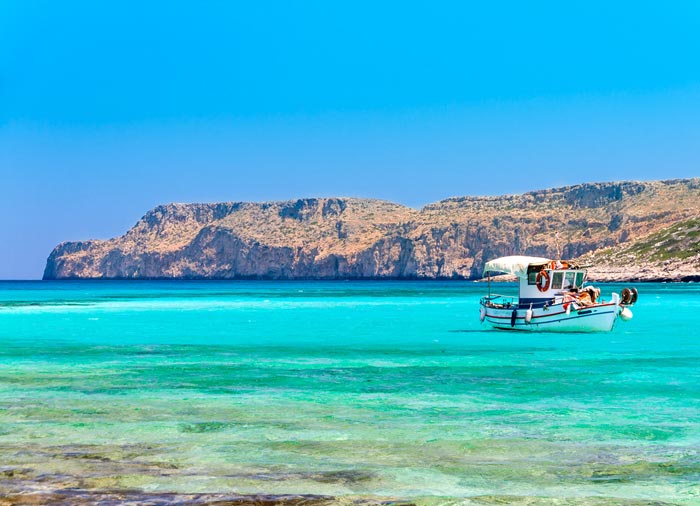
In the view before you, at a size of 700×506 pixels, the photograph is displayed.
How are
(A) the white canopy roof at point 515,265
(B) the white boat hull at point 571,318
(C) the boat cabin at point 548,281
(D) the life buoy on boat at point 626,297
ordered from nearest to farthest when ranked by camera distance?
(B) the white boat hull at point 571,318, (C) the boat cabin at point 548,281, (A) the white canopy roof at point 515,265, (D) the life buoy on boat at point 626,297

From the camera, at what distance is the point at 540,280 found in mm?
52656

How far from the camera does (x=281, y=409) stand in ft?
72.2

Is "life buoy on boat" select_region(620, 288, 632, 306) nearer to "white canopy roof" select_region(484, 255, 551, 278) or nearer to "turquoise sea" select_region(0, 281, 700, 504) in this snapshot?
"white canopy roof" select_region(484, 255, 551, 278)

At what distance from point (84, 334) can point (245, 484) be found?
41.9 meters

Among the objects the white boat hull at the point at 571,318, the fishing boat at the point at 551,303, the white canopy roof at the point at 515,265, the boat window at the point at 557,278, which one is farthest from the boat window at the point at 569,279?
the white boat hull at the point at 571,318

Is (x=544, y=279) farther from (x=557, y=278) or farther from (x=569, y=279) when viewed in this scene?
(x=569, y=279)

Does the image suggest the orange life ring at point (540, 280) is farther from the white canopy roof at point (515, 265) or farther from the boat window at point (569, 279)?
the boat window at point (569, 279)

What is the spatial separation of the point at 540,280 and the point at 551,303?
62.5 inches

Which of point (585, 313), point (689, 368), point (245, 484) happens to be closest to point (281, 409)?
point (245, 484)

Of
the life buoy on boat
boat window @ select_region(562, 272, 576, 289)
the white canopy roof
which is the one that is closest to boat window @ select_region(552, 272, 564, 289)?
boat window @ select_region(562, 272, 576, 289)

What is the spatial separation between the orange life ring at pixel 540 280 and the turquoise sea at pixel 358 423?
→ 34.8 ft

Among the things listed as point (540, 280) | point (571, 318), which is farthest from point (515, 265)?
point (571, 318)

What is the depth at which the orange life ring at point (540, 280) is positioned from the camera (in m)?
52.5

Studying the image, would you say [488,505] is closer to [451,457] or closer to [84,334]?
[451,457]
